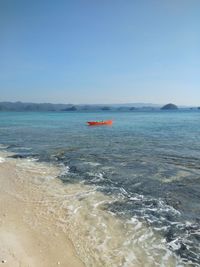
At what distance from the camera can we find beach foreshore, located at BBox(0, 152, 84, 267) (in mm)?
9125

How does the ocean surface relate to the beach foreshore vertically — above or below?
below

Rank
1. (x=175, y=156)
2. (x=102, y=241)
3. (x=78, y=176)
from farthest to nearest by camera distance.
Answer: (x=175, y=156) → (x=78, y=176) → (x=102, y=241)

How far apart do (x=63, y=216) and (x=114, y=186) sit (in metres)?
5.47

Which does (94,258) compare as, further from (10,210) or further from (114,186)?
(114,186)

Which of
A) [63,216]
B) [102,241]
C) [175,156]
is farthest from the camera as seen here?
[175,156]

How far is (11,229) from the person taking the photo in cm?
1112

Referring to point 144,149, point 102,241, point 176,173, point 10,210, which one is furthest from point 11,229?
point 144,149

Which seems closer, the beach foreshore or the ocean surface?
the beach foreshore

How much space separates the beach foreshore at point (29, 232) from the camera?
29.9ft

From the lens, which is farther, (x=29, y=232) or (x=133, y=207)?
(x=133, y=207)

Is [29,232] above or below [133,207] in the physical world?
above

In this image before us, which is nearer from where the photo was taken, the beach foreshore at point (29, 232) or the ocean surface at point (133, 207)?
the beach foreshore at point (29, 232)

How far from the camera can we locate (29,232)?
10969 mm

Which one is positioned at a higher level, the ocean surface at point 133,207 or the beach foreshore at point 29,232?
the beach foreshore at point 29,232
